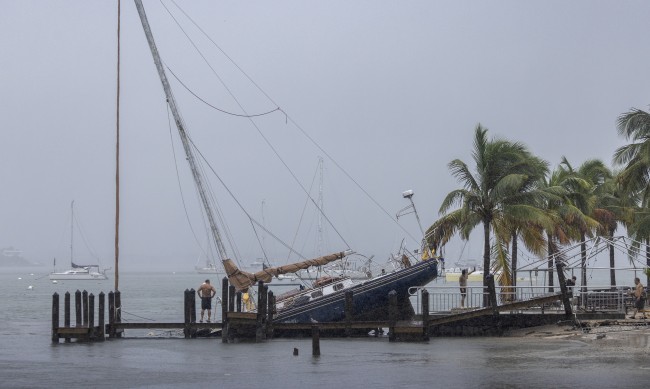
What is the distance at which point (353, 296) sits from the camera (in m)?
45.8

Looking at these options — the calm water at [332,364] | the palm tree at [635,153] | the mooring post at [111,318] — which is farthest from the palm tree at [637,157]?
the mooring post at [111,318]

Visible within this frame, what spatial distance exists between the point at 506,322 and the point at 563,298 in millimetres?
3046

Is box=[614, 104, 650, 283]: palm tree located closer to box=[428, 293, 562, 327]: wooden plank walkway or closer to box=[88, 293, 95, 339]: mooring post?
box=[428, 293, 562, 327]: wooden plank walkway

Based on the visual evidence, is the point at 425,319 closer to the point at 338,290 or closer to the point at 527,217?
the point at 338,290

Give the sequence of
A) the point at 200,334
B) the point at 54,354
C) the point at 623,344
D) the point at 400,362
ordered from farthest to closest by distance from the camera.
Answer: the point at 200,334, the point at 54,354, the point at 623,344, the point at 400,362

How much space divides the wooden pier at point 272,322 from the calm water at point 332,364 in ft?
2.33

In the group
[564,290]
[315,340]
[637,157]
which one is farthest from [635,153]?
[315,340]

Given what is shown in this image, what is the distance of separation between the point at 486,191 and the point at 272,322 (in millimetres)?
13162

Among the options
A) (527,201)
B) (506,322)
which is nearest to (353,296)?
(506,322)

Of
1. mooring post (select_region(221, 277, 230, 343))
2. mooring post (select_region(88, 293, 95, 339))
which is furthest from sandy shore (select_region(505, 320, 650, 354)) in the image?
mooring post (select_region(88, 293, 95, 339))

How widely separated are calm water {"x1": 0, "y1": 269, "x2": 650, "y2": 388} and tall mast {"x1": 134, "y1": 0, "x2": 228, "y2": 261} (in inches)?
324

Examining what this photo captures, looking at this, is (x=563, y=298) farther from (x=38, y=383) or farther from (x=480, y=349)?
(x=38, y=383)

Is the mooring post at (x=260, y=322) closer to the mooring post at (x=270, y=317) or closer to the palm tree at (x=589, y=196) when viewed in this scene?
the mooring post at (x=270, y=317)

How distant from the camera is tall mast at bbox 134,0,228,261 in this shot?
172 ft
